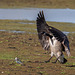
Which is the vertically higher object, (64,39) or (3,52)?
(64,39)

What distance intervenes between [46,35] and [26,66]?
1.16m

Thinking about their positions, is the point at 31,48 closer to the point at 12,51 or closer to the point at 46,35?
the point at 12,51

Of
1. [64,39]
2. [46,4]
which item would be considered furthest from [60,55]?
[46,4]

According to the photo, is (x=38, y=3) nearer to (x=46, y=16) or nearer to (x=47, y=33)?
(x=46, y=16)

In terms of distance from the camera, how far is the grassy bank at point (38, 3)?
47.4 metres

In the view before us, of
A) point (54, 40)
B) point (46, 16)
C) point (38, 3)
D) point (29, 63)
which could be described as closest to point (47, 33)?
point (54, 40)

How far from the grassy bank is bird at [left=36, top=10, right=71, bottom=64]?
123 feet

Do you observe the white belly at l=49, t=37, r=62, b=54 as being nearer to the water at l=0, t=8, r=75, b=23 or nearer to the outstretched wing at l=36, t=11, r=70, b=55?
the outstretched wing at l=36, t=11, r=70, b=55

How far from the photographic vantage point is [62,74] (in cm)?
823

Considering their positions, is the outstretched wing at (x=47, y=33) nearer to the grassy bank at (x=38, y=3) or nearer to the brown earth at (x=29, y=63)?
the brown earth at (x=29, y=63)

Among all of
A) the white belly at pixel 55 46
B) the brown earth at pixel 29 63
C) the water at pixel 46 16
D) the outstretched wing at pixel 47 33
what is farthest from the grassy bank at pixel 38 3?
the white belly at pixel 55 46

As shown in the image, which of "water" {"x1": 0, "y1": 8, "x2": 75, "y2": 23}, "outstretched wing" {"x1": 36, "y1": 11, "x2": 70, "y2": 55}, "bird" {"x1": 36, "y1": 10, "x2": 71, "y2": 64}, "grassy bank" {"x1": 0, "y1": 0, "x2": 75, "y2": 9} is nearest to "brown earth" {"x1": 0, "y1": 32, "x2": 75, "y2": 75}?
"bird" {"x1": 36, "y1": 10, "x2": 71, "y2": 64}

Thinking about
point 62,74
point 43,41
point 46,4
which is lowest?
point 62,74

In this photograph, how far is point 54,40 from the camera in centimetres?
913
